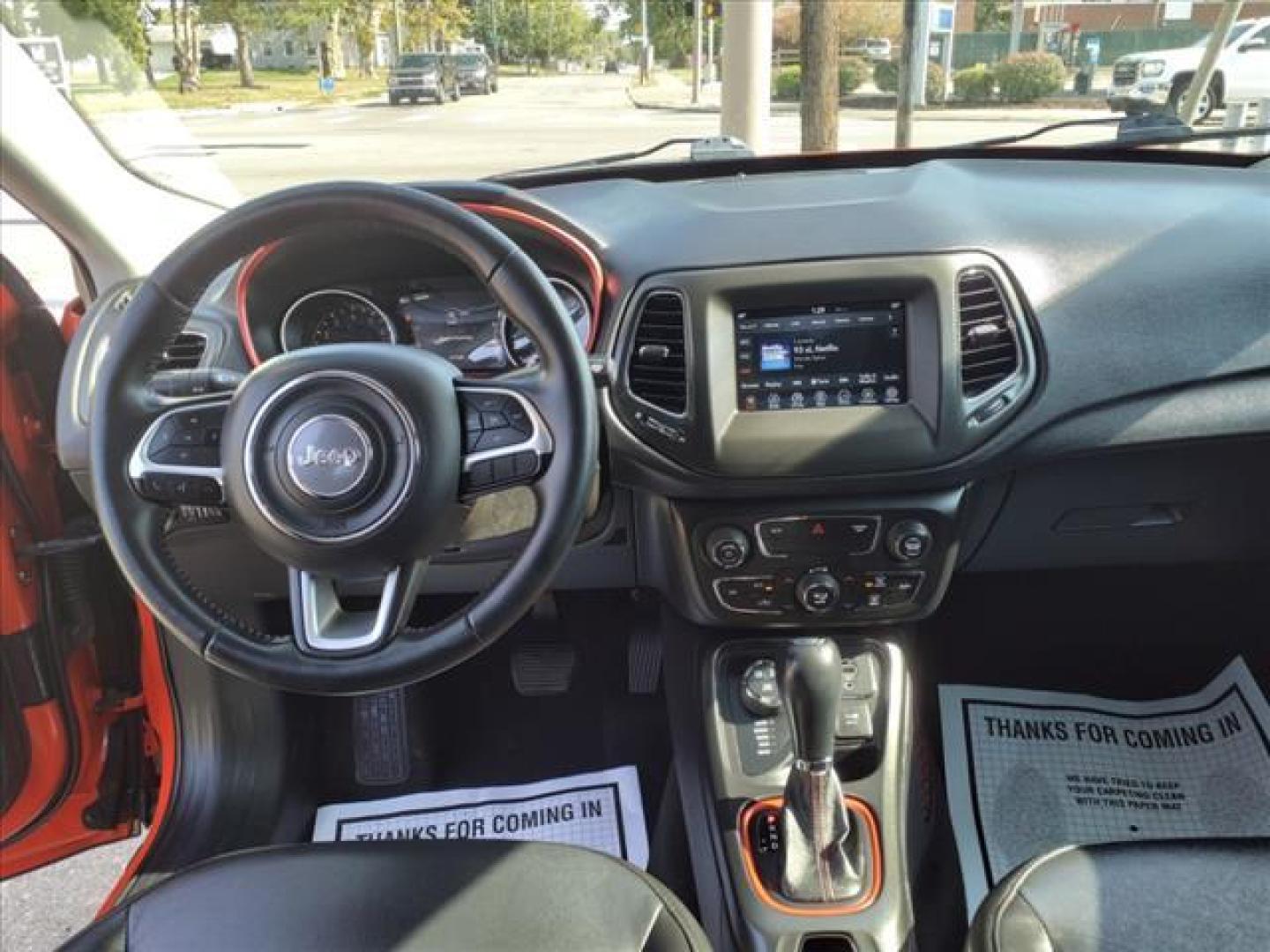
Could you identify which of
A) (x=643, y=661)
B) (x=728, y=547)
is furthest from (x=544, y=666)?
(x=728, y=547)

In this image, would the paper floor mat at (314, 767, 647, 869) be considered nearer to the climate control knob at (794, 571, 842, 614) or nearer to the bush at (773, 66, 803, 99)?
the climate control knob at (794, 571, 842, 614)

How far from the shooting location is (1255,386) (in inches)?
66.6

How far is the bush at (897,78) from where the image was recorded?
3570 mm

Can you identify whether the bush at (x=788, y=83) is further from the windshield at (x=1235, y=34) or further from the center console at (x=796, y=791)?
the center console at (x=796, y=791)

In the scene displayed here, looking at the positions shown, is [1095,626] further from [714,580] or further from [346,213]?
[346,213]

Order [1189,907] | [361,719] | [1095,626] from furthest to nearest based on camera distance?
1. [361,719]
2. [1095,626]
3. [1189,907]

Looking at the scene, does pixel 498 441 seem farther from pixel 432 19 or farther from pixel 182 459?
pixel 432 19

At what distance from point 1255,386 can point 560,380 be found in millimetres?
1158

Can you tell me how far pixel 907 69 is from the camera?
435 cm

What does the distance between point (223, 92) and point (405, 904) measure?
1.69 m

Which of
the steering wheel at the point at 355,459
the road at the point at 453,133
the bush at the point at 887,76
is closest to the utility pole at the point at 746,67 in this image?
the road at the point at 453,133

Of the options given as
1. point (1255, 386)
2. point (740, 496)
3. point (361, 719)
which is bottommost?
point (361, 719)

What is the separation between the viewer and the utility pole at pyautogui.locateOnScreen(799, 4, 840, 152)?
4.54m

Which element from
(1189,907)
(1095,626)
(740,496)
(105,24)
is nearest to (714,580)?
(740,496)
